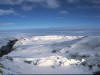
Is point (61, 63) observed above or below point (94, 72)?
above

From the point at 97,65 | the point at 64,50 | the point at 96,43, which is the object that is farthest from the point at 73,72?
the point at 96,43

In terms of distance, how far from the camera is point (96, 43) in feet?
53.3

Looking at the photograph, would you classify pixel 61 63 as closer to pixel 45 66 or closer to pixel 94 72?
pixel 45 66

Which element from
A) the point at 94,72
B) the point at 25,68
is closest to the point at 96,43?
the point at 94,72

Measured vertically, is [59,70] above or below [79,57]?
below

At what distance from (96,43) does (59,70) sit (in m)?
8.17

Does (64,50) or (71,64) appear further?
(64,50)

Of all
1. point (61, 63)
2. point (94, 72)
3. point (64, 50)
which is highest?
point (64, 50)

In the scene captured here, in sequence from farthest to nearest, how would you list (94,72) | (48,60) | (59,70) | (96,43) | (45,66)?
(96,43)
(48,60)
(45,66)
(59,70)
(94,72)

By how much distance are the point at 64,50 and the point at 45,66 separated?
5.49 m

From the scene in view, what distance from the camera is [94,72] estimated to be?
1040 centimetres

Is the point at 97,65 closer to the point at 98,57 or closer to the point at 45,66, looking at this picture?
the point at 98,57

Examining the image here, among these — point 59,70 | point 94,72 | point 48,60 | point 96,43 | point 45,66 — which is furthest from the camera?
point 96,43

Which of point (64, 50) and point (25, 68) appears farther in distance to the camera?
point (64, 50)
